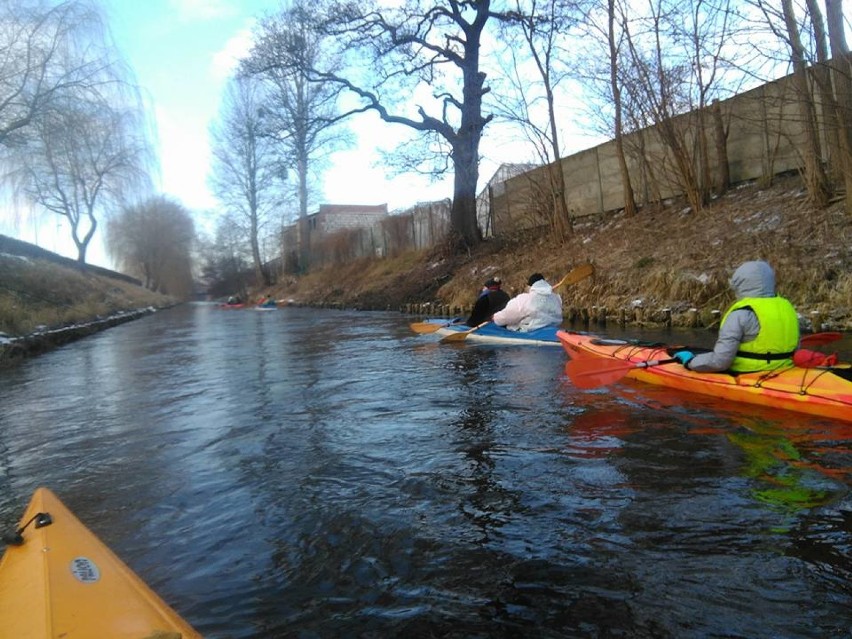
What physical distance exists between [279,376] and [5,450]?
3.36 meters

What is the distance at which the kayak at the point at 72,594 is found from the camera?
1.67 metres

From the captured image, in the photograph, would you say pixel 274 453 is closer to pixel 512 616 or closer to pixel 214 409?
pixel 214 409

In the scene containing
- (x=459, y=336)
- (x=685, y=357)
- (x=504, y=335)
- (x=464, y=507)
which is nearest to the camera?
(x=464, y=507)

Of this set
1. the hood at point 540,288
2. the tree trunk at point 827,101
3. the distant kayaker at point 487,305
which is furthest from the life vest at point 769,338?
the distant kayaker at point 487,305

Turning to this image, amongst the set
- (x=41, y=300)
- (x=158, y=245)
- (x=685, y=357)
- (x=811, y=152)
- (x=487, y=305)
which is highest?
(x=158, y=245)

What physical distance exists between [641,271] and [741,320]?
23.1 ft

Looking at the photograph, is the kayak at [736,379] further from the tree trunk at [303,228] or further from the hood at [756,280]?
the tree trunk at [303,228]

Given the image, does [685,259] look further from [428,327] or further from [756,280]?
[756,280]

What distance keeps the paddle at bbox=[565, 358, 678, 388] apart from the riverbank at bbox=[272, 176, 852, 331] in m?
3.90

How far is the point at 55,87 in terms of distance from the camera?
48.4 ft

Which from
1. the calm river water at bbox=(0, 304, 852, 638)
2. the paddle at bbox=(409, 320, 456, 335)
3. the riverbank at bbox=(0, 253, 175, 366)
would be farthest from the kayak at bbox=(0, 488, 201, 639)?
the riverbank at bbox=(0, 253, 175, 366)

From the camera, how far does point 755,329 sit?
15.5 ft

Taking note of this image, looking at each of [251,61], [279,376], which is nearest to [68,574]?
[279,376]

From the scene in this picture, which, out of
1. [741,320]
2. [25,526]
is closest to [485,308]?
[741,320]
